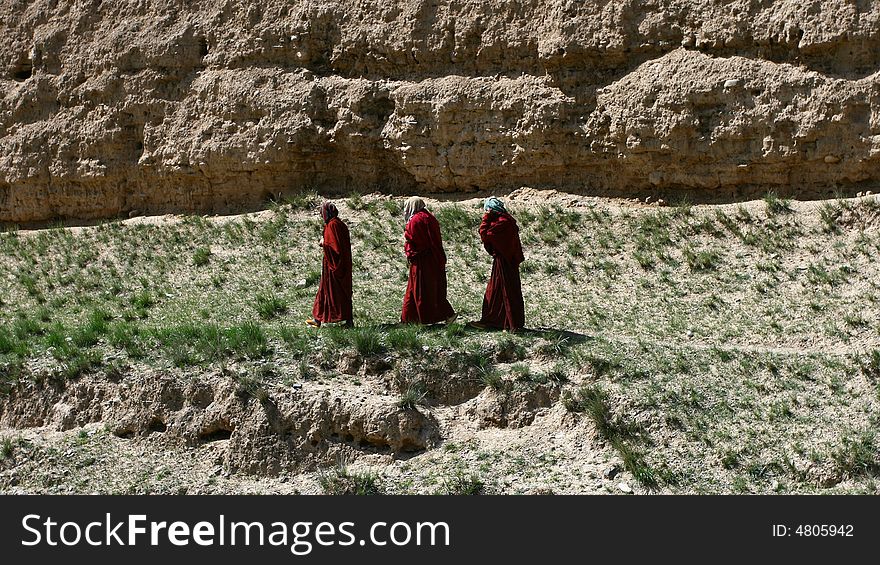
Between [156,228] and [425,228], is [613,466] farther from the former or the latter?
[156,228]

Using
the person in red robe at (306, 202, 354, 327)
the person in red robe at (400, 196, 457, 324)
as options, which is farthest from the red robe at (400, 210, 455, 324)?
the person in red robe at (306, 202, 354, 327)

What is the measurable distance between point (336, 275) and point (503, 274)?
170 cm

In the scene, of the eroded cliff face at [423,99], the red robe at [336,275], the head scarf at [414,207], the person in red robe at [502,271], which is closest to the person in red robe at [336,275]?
the red robe at [336,275]

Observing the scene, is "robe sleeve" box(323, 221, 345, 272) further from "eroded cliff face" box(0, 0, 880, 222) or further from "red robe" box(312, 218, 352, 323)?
"eroded cliff face" box(0, 0, 880, 222)

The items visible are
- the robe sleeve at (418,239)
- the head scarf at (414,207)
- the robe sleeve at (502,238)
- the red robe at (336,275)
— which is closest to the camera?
the robe sleeve at (502,238)

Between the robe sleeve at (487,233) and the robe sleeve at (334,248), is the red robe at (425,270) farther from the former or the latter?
the robe sleeve at (334,248)

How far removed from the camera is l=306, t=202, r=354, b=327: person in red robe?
12.9 metres

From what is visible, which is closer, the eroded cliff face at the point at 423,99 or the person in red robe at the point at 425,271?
the person in red robe at the point at 425,271

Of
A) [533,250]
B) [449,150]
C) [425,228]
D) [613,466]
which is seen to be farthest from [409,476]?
[449,150]

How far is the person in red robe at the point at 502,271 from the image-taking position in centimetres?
1243

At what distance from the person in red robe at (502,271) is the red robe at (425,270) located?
48cm

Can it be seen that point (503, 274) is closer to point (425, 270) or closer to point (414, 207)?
point (425, 270)

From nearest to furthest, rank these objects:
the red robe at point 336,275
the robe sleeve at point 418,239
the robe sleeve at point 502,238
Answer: the robe sleeve at point 502,238 < the robe sleeve at point 418,239 < the red robe at point 336,275

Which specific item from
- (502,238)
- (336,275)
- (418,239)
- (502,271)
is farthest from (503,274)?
(336,275)
